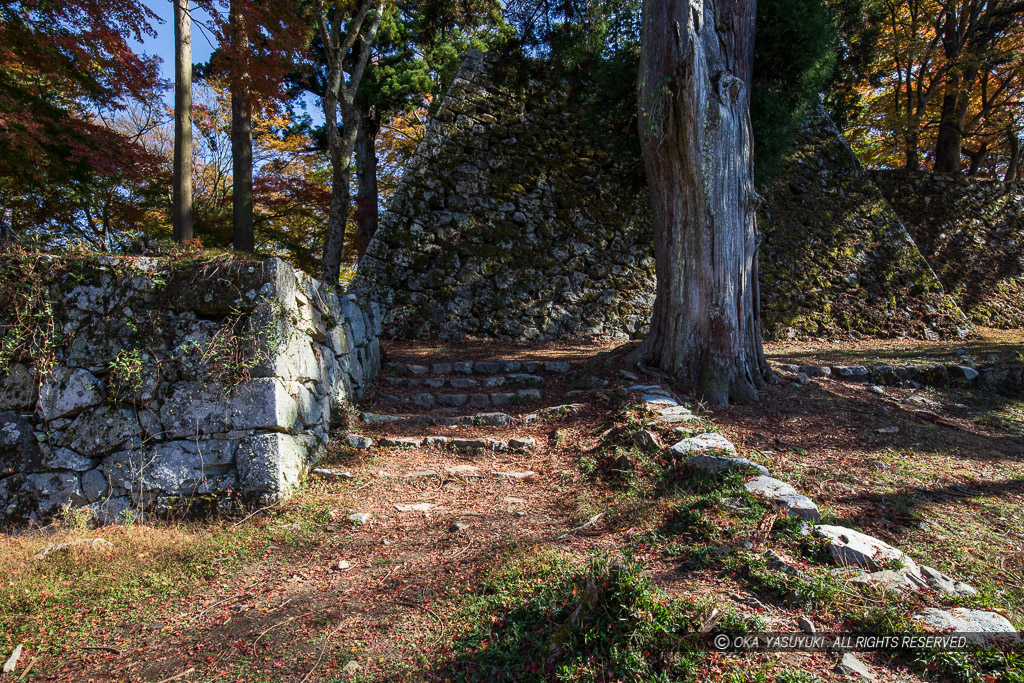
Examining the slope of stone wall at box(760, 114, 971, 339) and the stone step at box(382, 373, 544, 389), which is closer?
the stone step at box(382, 373, 544, 389)

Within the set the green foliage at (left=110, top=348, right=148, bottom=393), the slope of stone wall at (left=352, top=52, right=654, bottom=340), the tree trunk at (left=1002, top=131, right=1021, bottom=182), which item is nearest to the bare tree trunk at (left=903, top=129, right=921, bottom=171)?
the tree trunk at (left=1002, top=131, right=1021, bottom=182)

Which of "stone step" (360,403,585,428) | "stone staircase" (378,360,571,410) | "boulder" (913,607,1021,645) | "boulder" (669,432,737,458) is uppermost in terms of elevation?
"stone staircase" (378,360,571,410)

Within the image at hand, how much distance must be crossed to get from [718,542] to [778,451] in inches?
76.1

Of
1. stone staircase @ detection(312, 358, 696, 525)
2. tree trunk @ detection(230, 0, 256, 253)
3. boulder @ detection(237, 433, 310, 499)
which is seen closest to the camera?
boulder @ detection(237, 433, 310, 499)

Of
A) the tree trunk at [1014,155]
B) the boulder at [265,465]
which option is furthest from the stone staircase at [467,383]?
the tree trunk at [1014,155]

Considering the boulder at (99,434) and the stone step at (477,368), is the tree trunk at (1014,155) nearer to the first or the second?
the stone step at (477,368)

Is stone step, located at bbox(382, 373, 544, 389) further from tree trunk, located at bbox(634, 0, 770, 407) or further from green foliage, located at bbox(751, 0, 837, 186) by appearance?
green foliage, located at bbox(751, 0, 837, 186)

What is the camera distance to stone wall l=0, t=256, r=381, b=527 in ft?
12.3

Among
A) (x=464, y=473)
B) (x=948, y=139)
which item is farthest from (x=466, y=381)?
(x=948, y=139)

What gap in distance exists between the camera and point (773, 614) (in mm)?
2186

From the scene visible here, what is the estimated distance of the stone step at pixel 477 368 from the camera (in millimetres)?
6824

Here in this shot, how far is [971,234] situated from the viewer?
13188 mm

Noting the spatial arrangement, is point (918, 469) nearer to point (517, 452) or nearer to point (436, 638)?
point (517, 452)

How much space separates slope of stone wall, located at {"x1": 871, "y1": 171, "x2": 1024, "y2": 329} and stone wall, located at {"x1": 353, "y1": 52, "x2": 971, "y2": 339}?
246cm
